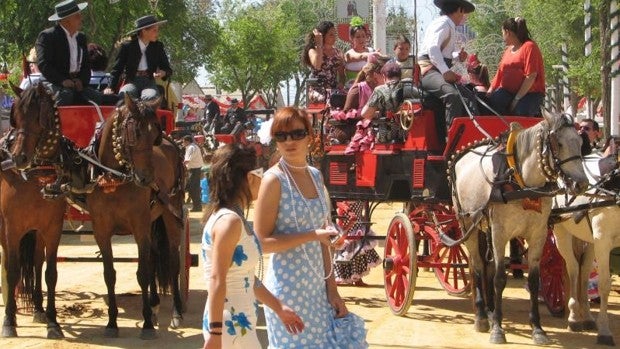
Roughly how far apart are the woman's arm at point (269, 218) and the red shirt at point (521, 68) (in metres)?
6.25

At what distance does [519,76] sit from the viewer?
40.9ft

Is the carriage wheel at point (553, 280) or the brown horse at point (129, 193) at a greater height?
the brown horse at point (129, 193)

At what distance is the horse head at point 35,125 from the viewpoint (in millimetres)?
11336

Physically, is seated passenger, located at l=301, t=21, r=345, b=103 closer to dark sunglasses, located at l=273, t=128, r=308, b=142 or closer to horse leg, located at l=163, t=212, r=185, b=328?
horse leg, located at l=163, t=212, r=185, b=328

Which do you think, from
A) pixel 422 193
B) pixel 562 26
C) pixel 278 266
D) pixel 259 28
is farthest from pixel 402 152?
pixel 259 28

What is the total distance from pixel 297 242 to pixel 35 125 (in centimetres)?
558

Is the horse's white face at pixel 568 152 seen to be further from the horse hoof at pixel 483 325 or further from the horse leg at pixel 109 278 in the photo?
the horse leg at pixel 109 278

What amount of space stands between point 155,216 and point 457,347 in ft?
11.7

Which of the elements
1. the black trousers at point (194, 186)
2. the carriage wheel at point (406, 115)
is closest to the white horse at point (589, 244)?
the carriage wheel at point (406, 115)

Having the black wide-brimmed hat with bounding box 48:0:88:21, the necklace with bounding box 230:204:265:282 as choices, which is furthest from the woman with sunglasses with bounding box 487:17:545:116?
the necklace with bounding box 230:204:265:282

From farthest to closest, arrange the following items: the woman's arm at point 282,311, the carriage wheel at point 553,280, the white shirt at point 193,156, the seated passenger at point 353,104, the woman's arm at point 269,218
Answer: the white shirt at point 193,156
the seated passenger at point 353,104
the carriage wheel at point 553,280
the woman's arm at point 269,218
the woman's arm at point 282,311

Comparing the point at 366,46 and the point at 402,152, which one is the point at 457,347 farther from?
the point at 366,46

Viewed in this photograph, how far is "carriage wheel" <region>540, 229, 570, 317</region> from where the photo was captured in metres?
13.3

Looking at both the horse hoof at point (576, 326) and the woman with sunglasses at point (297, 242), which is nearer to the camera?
the woman with sunglasses at point (297, 242)
